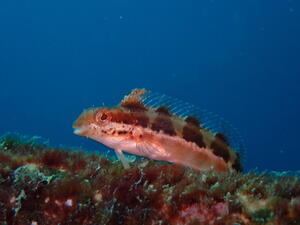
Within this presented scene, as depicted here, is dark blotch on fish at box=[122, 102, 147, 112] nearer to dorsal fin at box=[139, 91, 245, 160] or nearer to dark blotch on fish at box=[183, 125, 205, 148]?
dorsal fin at box=[139, 91, 245, 160]

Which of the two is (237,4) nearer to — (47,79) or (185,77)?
(185,77)

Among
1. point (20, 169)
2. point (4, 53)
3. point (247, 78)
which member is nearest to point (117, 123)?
point (20, 169)

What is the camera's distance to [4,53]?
447ft

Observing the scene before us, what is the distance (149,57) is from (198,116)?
468 feet

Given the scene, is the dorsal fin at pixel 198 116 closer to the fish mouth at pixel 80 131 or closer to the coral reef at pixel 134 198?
the fish mouth at pixel 80 131

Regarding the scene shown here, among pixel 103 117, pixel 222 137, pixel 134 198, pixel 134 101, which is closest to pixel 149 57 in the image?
pixel 222 137

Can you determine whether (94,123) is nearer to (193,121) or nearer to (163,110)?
(163,110)

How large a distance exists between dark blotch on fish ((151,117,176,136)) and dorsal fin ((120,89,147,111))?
0.31 m

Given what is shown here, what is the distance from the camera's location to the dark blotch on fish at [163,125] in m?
4.87

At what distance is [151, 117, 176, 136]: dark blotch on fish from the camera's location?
487cm

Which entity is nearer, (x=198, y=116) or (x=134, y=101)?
(x=134, y=101)

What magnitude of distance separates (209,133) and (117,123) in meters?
1.62

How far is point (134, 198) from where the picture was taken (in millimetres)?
3287

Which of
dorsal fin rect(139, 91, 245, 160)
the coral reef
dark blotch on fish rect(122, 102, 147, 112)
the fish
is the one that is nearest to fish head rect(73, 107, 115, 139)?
the fish
